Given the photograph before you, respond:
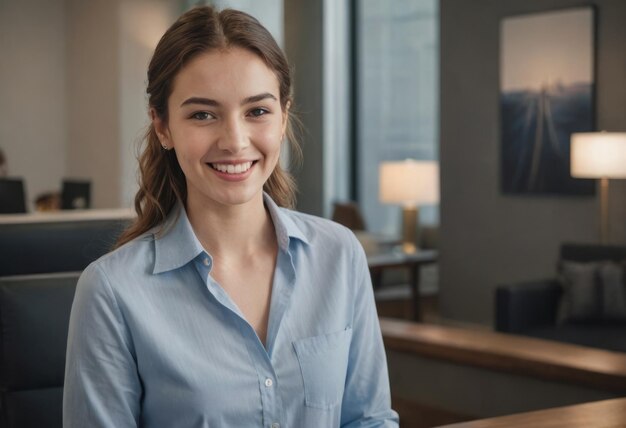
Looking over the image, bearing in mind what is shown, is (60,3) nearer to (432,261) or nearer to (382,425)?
(432,261)

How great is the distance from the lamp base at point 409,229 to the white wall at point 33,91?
513 cm

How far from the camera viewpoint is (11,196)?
6543 millimetres

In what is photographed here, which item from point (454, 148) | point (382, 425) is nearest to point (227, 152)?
point (382, 425)

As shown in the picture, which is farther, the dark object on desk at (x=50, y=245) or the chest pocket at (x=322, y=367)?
the dark object on desk at (x=50, y=245)

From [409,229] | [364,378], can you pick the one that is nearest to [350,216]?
[409,229]

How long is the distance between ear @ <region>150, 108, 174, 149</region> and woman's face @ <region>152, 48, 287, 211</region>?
0.16 feet

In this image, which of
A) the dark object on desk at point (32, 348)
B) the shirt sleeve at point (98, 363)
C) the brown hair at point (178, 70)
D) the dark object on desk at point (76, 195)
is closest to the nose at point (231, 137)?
the brown hair at point (178, 70)

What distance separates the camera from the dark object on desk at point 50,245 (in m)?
2.41

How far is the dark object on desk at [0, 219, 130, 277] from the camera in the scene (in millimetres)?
2410

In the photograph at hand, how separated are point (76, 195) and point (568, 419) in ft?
22.1

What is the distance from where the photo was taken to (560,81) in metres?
6.92

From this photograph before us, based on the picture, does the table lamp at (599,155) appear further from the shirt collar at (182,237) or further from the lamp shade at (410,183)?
the shirt collar at (182,237)

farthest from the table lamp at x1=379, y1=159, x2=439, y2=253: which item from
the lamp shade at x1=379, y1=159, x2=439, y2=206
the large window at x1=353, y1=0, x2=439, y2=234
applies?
the large window at x1=353, y1=0, x2=439, y2=234

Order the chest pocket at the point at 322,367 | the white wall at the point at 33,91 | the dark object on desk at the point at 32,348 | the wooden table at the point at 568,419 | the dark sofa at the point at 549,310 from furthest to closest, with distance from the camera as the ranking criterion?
the white wall at the point at 33,91
the dark sofa at the point at 549,310
the dark object on desk at the point at 32,348
the wooden table at the point at 568,419
the chest pocket at the point at 322,367
